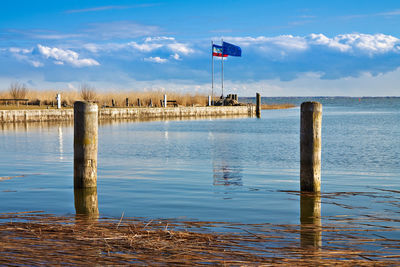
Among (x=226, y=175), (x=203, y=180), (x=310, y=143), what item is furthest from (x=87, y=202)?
(x=226, y=175)

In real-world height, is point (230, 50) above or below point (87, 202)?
above

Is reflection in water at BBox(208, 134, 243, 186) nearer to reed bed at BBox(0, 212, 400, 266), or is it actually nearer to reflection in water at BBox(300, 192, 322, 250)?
reflection in water at BBox(300, 192, 322, 250)

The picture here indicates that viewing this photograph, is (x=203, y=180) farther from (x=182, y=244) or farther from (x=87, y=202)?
(x=182, y=244)

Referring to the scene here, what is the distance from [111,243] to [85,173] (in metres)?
4.20

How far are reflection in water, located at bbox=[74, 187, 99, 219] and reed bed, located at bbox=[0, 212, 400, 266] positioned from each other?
1.21 meters

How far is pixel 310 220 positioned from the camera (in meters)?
8.27

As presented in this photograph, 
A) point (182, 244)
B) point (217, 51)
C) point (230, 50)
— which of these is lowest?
point (182, 244)

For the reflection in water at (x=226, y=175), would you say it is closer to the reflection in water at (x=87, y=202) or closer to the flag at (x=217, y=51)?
the reflection in water at (x=87, y=202)

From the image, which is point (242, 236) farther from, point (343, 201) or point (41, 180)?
point (41, 180)

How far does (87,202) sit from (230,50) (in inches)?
2140

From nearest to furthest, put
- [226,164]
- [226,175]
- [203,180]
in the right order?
[203,180] → [226,175] → [226,164]

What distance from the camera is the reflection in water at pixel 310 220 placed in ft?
21.4

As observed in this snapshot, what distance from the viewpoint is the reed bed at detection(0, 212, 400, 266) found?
5457mm

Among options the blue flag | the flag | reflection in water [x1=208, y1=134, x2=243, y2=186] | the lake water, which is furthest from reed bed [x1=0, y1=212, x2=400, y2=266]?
the blue flag
